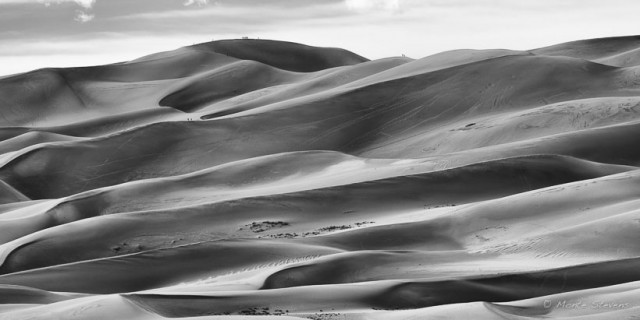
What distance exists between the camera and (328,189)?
1566cm

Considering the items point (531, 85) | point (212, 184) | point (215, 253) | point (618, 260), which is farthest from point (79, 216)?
point (531, 85)

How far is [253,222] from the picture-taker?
14.6m

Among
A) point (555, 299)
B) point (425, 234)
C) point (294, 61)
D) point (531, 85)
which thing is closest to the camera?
point (555, 299)

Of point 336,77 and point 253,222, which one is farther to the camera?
point 336,77

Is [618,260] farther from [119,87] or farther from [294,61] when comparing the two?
[294,61]

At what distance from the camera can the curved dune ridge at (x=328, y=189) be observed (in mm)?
9508

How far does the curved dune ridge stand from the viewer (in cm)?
951

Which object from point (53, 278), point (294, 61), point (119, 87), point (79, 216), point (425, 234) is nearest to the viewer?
point (53, 278)

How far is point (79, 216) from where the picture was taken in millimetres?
16266

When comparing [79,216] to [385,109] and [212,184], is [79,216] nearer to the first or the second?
[212,184]

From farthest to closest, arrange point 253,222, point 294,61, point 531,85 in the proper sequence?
point 294,61 → point 531,85 → point 253,222

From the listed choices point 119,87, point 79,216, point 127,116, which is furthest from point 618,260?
point 119,87

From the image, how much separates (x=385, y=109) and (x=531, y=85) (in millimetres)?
2821

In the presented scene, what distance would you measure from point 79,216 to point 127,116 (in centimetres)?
1120
